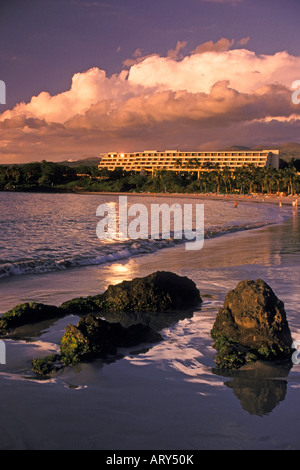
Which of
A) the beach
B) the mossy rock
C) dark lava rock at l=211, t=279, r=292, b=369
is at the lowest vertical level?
the beach

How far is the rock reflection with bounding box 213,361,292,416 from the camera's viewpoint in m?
4.88

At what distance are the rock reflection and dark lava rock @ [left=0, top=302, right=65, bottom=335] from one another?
3764 millimetres

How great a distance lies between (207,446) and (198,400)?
91cm

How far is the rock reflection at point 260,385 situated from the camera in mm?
4883

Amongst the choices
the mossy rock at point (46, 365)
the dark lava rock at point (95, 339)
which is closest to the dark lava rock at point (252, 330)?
the dark lava rock at point (95, 339)

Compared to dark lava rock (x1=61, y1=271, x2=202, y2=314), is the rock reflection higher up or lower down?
lower down

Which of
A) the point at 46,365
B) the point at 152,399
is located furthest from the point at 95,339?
the point at 152,399

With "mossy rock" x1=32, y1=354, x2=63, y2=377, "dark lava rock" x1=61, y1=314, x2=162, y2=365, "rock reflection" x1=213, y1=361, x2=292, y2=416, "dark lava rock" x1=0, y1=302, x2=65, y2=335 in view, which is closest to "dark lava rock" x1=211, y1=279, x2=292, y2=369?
"rock reflection" x1=213, y1=361, x2=292, y2=416

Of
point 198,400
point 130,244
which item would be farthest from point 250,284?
point 130,244

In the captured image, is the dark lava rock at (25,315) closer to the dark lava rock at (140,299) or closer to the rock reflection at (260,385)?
the dark lava rock at (140,299)

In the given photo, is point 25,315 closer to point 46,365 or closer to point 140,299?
point 140,299

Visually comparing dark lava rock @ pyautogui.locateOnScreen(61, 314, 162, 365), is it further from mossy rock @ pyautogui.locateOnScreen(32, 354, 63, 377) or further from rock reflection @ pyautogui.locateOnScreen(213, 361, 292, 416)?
rock reflection @ pyautogui.locateOnScreen(213, 361, 292, 416)

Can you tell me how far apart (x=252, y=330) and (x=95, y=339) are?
2234 millimetres

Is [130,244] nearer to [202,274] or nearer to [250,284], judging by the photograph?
[202,274]
